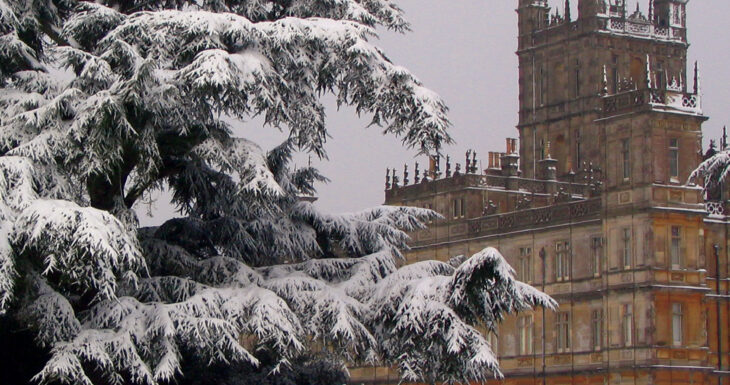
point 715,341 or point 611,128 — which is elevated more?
point 611,128

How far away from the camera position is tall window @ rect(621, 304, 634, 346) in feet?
173

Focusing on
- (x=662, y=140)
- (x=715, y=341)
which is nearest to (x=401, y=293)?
(x=662, y=140)

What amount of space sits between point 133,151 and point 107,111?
133cm

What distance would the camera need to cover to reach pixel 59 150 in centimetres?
1683

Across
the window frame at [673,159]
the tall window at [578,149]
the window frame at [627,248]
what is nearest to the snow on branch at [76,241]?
the window frame at [673,159]

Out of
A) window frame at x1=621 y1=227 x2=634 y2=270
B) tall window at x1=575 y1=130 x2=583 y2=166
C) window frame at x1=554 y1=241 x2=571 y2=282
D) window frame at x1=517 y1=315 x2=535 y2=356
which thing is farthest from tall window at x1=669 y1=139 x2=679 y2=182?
tall window at x1=575 y1=130 x2=583 y2=166

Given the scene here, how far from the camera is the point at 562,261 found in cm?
5691

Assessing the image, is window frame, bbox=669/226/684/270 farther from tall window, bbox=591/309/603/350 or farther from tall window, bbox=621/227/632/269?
tall window, bbox=591/309/603/350

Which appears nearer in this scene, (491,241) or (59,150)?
(59,150)

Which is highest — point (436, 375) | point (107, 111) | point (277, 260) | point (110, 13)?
point (110, 13)

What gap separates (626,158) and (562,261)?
18.1ft

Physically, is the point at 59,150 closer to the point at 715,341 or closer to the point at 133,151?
the point at 133,151

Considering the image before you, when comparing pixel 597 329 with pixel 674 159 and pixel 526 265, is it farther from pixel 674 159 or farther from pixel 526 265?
pixel 674 159

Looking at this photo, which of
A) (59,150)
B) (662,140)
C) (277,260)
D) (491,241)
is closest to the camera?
(59,150)
